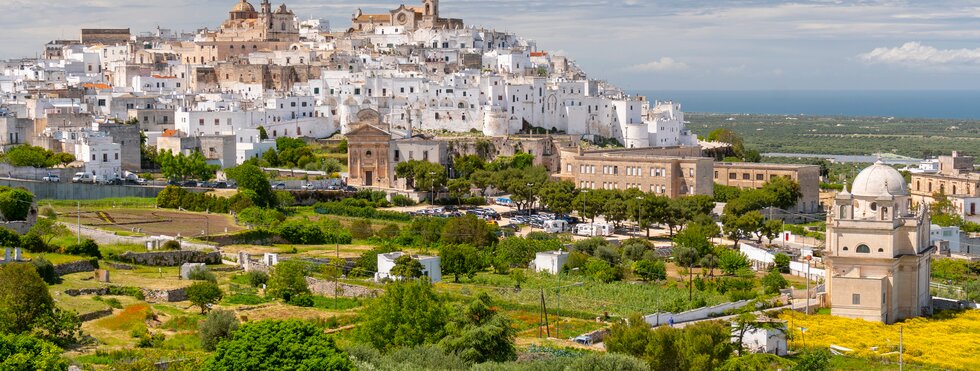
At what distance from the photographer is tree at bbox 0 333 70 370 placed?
21672 millimetres

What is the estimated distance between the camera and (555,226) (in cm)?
5169

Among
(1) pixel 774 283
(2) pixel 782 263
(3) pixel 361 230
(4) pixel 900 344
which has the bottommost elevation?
(4) pixel 900 344

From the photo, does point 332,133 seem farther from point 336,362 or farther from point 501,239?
point 336,362

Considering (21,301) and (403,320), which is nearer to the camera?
(21,301)

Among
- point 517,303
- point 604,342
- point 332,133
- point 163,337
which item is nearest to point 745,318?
point 604,342

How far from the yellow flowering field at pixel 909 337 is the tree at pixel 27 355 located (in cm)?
1451

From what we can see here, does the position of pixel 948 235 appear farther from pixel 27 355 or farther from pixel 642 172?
pixel 27 355

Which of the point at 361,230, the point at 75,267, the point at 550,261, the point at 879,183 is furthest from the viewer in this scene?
the point at 361,230

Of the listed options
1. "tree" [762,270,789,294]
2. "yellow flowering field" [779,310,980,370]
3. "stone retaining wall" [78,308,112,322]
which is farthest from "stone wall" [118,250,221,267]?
"yellow flowering field" [779,310,980,370]

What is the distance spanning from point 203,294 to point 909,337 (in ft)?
49.3

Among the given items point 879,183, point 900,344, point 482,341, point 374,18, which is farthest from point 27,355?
point 374,18

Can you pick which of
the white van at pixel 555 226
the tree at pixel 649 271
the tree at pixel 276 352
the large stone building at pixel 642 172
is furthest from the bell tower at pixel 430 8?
the tree at pixel 276 352

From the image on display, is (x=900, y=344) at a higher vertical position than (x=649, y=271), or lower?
lower

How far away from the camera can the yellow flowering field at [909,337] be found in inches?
1105
